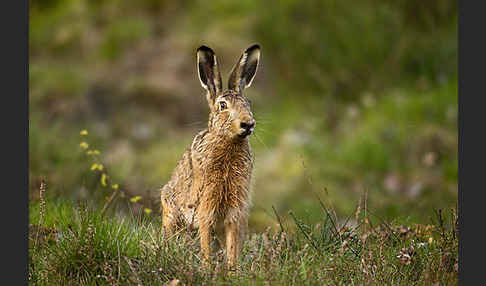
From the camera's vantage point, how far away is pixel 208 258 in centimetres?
568

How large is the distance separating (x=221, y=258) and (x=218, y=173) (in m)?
1.12

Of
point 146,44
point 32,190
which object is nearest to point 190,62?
point 146,44

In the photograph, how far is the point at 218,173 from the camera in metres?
6.29

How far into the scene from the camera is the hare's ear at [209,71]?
6168 mm

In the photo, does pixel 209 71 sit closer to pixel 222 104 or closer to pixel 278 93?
pixel 222 104

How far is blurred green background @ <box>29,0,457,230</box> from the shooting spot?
12.2 m

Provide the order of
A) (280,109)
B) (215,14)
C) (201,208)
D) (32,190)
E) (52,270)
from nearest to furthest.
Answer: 1. (52,270)
2. (201,208)
3. (32,190)
4. (280,109)
5. (215,14)

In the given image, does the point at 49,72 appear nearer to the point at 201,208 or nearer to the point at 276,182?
the point at 276,182

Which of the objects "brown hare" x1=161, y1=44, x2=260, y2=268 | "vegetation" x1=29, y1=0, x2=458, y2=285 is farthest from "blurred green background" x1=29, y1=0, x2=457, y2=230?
"brown hare" x1=161, y1=44, x2=260, y2=268

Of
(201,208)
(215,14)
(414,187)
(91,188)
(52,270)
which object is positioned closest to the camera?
(52,270)

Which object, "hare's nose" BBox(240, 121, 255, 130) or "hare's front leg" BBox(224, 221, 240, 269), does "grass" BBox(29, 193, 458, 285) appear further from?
"hare's nose" BBox(240, 121, 255, 130)

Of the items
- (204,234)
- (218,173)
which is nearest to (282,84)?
(218,173)

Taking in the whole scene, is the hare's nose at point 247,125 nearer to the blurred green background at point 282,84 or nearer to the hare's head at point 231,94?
the hare's head at point 231,94

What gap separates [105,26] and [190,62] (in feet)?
6.69
